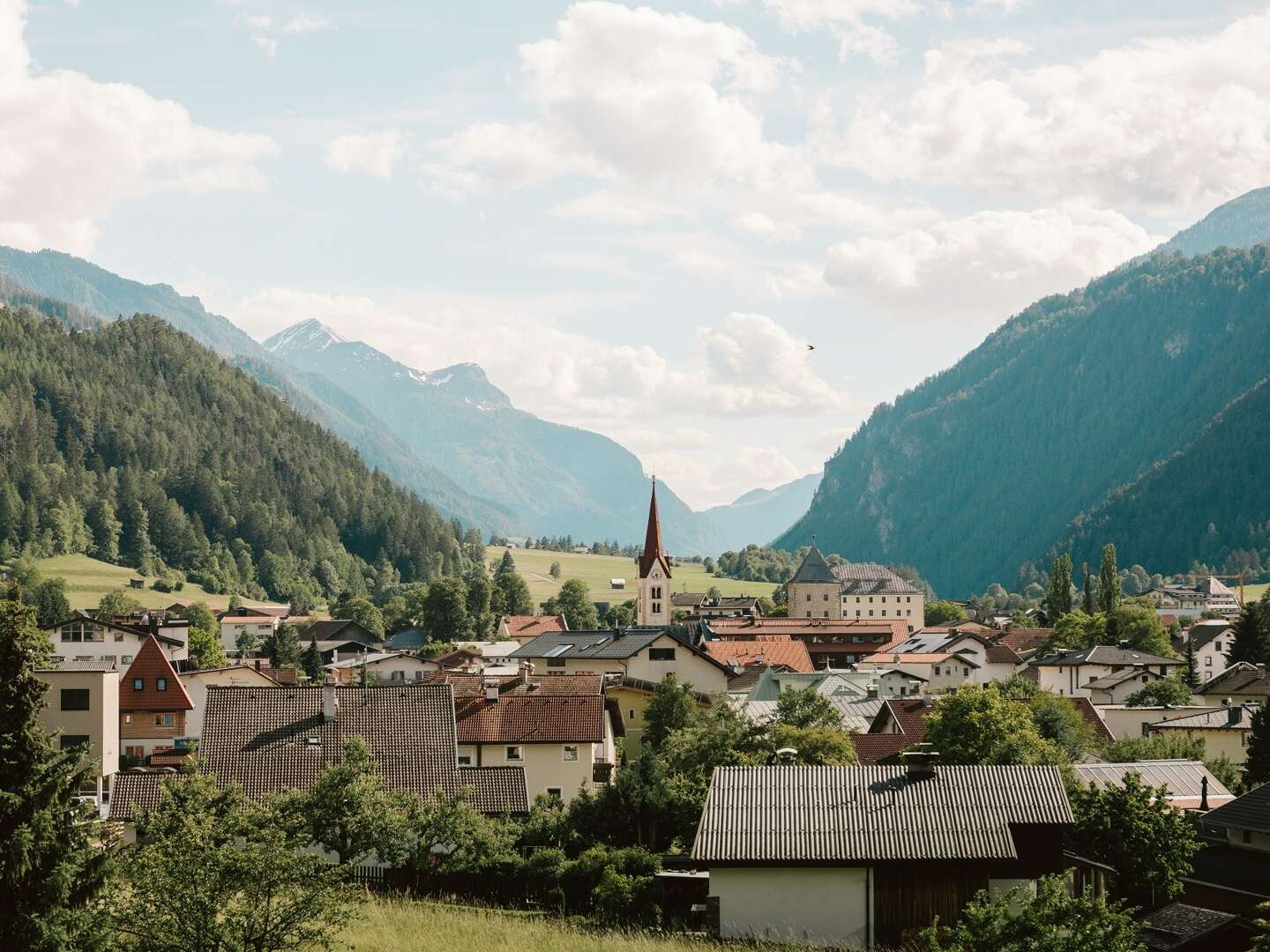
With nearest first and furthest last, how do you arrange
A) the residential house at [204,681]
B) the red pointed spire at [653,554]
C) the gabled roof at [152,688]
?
the gabled roof at [152,688] → the residential house at [204,681] → the red pointed spire at [653,554]

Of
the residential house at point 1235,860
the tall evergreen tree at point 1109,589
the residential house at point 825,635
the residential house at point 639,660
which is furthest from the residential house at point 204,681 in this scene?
the tall evergreen tree at point 1109,589

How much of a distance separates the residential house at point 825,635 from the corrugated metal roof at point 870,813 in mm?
96415

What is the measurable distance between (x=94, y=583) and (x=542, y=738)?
461 feet

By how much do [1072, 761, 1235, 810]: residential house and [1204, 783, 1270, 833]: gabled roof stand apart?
7.07m

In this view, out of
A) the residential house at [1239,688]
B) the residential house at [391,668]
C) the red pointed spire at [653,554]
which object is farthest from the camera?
the red pointed spire at [653,554]

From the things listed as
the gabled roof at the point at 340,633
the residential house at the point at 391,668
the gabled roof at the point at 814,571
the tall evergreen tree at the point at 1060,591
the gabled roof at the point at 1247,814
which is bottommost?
the gabled roof at the point at 1247,814

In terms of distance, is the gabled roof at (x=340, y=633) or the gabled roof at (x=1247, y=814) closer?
the gabled roof at (x=1247, y=814)

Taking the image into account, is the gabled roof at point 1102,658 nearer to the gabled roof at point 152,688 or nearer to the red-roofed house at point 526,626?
the red-roofed house at point 526,626

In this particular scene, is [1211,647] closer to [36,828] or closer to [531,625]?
[531,625]

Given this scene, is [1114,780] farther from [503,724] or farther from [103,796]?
[103,796]

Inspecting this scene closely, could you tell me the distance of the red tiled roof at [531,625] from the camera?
154 meters

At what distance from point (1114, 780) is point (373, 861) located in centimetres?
2646

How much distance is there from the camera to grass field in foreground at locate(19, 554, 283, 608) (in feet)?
570

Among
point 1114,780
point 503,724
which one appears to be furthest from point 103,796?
point 1114,780
